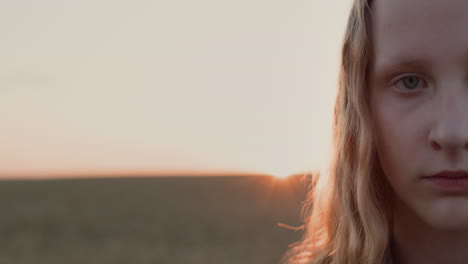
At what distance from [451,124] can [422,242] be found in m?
0.49

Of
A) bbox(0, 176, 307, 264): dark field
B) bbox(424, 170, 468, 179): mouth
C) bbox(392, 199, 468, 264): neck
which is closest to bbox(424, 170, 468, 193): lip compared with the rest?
bbox(424, 170, 468, 179): mouth

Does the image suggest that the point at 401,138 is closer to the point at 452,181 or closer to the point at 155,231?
the point at 452,181

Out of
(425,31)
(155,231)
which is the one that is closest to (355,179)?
(425,31)

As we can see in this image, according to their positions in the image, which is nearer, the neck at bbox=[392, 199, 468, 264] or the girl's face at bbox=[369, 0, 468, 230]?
the girl's face at bbox=[369, 0, 468, 230]

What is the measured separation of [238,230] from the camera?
14.4 m

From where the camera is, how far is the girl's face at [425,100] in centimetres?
169

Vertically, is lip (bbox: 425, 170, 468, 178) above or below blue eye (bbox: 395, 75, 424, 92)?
below

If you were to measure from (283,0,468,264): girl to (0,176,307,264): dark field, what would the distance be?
4236 millimetres

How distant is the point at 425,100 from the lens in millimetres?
1769

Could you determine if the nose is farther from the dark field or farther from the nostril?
the dark field

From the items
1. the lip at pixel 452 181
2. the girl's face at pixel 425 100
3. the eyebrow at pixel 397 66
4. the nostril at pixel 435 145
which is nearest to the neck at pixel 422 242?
the girl's face at pixel 425 100

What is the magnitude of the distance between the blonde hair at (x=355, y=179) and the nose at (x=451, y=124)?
314 mm

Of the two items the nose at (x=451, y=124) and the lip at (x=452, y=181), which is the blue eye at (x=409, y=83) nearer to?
the nose at (x=451, y=124)

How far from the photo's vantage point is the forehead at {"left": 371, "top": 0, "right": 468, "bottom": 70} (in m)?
1.71
